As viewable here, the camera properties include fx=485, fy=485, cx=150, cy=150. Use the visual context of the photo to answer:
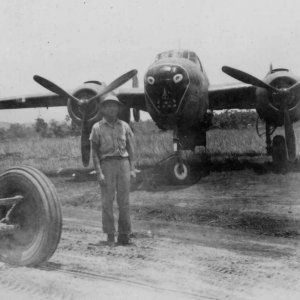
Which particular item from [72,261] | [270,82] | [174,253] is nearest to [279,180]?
[270,82]

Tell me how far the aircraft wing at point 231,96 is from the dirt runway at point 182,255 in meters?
5.02

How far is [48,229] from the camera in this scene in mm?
4605

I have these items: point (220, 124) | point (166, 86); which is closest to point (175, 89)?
point (166, 86)

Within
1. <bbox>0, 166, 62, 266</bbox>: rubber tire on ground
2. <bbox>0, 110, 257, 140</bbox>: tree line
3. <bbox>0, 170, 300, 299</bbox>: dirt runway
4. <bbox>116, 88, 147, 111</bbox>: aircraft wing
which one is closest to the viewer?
<bbox>0, 170, 300, 299</bbox>: dirt runway

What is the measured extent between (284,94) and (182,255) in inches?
323

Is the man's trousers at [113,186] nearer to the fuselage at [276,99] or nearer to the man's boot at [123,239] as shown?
the man's boot at [123,239]

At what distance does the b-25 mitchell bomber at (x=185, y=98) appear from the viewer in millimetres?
12047

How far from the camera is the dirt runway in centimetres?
418

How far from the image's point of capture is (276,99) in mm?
12938

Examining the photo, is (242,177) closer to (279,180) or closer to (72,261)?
(279,180)

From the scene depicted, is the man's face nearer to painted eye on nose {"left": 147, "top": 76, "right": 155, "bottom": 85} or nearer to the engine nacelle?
painted eye on nose {"left": 147, "top": 76, "right": 155, "bottom": 85}

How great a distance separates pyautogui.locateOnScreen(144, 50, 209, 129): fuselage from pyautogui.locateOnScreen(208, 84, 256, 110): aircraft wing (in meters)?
1.65

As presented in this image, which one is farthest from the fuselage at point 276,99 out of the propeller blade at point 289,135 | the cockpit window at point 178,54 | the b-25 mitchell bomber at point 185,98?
the cockpit window at point 178,54

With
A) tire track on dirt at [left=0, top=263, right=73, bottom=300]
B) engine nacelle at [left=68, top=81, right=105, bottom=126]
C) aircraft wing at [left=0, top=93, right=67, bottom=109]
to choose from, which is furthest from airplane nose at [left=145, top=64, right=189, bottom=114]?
tire track on dirt at [left=0, top=263, right=73, bottom=300]
